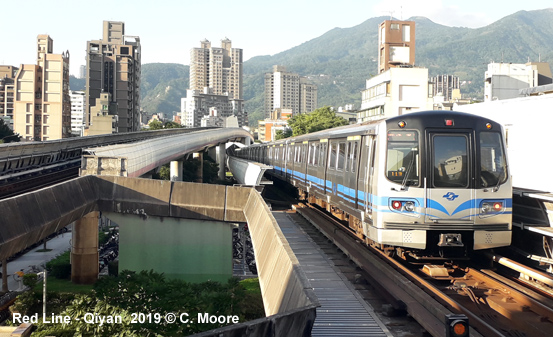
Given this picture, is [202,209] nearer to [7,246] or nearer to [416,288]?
[7,246]

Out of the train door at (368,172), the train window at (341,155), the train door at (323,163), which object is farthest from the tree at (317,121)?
the train door at (368,172)

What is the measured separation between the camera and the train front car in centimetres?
1063

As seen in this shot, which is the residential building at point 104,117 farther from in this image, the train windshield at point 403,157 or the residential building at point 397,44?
the train windshield at point 403,157

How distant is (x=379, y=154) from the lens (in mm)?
11148

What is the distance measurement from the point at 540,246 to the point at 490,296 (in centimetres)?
293

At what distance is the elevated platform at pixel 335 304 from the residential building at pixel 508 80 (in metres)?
37.5

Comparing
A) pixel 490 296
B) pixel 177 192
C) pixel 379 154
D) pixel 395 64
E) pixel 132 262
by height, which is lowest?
pixel 132 262

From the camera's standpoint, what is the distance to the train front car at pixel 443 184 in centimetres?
1063

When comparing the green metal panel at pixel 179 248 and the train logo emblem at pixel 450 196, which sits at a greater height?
the train logo emblem at pixel 450 196

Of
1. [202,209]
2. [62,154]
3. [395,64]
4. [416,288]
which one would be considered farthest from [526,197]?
[395,64]

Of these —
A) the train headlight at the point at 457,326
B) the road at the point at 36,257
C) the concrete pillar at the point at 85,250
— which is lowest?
the road at the point at 36,257

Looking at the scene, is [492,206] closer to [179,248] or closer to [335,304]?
[335,304]

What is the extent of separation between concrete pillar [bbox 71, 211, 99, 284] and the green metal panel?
874 millimetres

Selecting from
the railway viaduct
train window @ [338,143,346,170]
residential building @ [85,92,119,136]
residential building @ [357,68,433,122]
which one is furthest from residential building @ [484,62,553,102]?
residential building @ [85,92,119,136]
